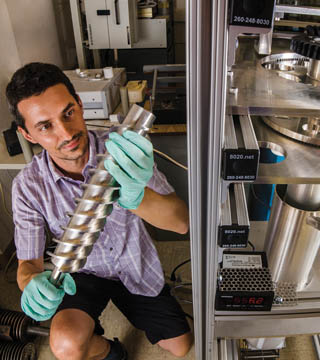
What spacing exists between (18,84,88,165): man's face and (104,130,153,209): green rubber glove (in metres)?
0.38

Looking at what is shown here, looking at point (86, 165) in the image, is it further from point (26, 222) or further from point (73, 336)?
point (73, 336)

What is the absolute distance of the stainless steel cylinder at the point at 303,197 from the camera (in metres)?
0.83

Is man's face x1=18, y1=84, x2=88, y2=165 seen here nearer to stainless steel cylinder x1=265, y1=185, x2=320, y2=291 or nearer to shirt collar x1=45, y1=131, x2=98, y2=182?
shirt collar x1=45, y1=131, x2=98, y2=182

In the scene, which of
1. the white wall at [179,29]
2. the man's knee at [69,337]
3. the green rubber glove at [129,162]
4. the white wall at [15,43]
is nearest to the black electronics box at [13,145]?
the white wall at [15,43]

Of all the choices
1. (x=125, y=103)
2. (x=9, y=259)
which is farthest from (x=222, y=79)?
(x=9, y=259)

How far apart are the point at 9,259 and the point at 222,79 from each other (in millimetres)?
1745

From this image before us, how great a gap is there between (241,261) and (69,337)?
663mm

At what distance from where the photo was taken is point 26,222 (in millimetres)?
1084

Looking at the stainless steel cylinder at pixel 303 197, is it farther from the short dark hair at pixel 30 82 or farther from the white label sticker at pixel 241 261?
the short dark hair at pixel 30 82

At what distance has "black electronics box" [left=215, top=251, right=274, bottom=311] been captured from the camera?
812 mm

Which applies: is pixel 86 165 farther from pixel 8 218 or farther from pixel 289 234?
pixel 8 218

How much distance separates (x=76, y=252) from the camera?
0.57 metres

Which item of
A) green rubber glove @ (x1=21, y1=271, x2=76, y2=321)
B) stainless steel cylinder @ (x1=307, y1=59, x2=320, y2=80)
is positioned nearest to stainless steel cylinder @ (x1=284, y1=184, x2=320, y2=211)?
stainless steel cylinder @ (x1=307, y1=59, x2=320, y2=80)

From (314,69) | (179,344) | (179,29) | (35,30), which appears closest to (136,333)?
(179,344)
